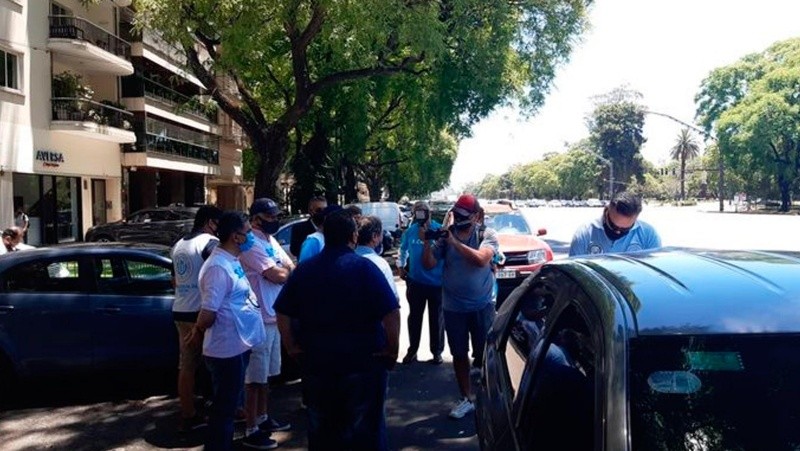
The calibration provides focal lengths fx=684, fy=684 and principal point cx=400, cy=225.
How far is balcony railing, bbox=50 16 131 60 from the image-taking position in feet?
74.9

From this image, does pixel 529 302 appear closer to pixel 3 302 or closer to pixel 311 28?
pixel 3 302

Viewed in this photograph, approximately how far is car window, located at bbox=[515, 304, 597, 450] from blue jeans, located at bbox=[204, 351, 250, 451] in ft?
7.32

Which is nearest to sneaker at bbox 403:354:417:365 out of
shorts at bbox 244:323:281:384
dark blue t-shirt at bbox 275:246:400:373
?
shorts at bbox 244:323:281:384

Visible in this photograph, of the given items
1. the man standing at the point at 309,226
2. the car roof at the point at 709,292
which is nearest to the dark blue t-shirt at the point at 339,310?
the car roof at the point at 709,292

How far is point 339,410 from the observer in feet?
11.8

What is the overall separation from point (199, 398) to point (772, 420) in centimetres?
524

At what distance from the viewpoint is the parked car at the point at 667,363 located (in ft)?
6.49

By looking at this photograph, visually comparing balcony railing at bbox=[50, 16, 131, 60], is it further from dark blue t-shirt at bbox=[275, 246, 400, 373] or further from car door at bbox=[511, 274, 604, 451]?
car door at bbox=[511, 274, 604, 451]

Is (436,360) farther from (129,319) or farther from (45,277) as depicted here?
(45,277)

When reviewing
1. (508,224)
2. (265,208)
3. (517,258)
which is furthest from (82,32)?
(265,208)

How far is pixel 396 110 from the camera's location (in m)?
32.6

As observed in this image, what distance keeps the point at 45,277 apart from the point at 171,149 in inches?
1084

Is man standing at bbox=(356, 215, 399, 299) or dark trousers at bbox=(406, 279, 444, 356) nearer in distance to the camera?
man standing at bbox=(356, 215, 399, 299)

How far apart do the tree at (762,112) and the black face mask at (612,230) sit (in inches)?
2228
